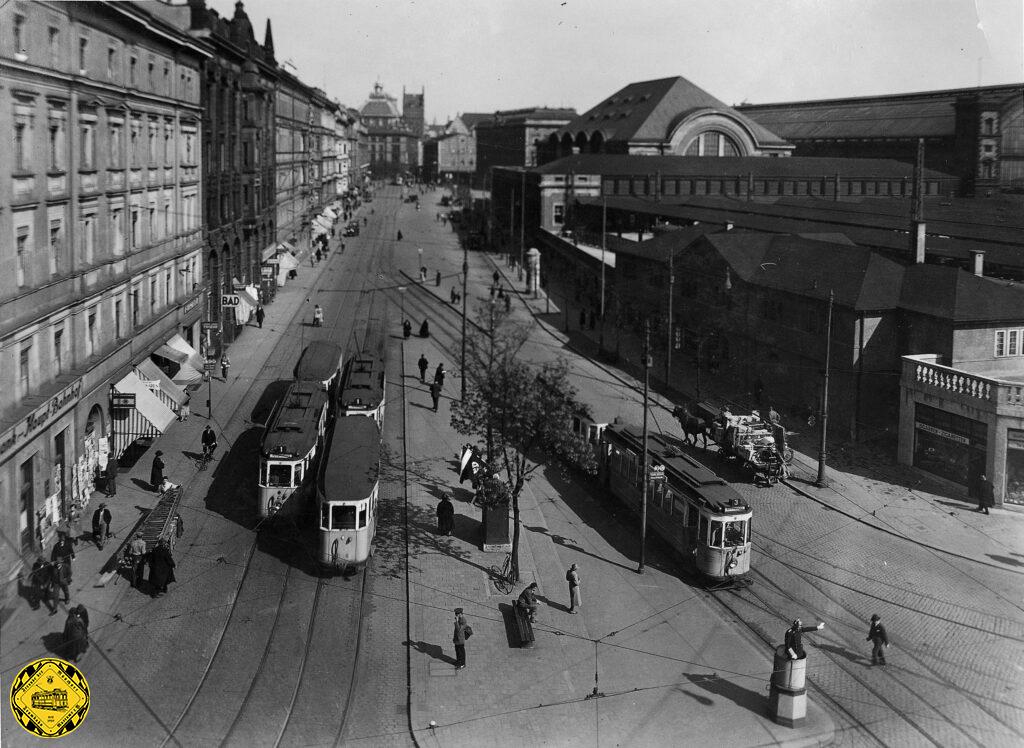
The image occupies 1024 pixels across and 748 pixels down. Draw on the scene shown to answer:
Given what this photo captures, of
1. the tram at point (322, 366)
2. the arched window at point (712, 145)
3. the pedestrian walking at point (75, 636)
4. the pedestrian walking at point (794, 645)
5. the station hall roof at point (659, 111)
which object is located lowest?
the pedestrian walking at point (75, 636)

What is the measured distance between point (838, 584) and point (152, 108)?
3090 centimetres

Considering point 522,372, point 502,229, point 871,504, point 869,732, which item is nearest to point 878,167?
point 502,229

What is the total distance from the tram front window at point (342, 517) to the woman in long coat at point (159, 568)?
13.2 feet

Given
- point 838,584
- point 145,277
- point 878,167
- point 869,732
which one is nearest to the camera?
point 869,732

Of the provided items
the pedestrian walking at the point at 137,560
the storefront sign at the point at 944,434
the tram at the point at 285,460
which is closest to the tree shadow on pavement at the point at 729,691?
the tram at the point at 285,460

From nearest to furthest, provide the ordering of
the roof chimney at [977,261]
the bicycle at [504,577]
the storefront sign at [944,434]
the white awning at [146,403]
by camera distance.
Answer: the bicycle at [504,577] → the white awning at [146,403] → the storefront sign at [944,434] → the roof chimney at [977,261]

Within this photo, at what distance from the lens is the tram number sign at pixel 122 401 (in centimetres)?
3159

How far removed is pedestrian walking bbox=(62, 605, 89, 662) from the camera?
19844 millimetres

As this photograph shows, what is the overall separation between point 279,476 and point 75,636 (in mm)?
8722

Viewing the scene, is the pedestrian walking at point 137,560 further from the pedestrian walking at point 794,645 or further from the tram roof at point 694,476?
the pedestrian walking at point 794,645

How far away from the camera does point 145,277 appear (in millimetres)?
38312

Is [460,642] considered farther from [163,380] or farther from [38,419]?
[163,380]

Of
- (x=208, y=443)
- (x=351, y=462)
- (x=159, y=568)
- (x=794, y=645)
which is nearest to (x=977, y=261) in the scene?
(x=794, y=645)

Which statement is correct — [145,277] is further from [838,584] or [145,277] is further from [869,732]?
[869,732]
